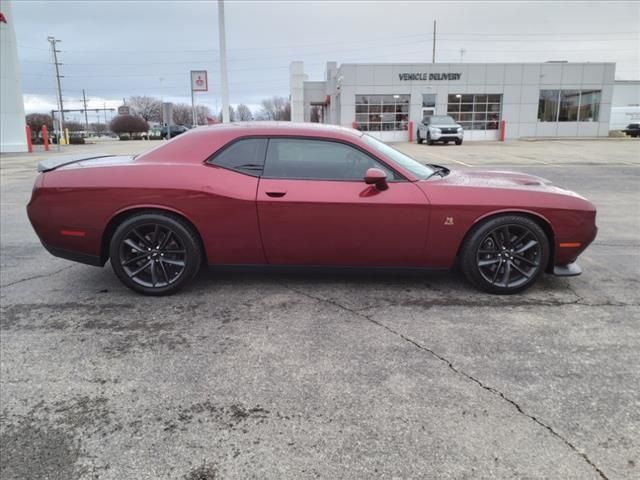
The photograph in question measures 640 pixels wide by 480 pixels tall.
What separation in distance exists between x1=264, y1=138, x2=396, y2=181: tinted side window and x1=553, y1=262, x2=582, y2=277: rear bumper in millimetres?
1618

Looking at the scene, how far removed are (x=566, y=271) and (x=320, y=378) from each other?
2569 millimetres

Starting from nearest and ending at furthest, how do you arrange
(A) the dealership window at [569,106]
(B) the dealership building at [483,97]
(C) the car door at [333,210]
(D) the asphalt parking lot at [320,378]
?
1. (D) the asphalt parking lot at [320,378]
2. (C) the car door at [333,210]
3. (B) the dealership building at [483,97]
4. (A) the dealership window at [569,106]

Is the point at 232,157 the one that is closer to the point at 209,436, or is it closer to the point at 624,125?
the point at 209,436

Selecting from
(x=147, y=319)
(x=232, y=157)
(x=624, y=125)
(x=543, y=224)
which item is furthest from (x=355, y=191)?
(x=624, y=125)

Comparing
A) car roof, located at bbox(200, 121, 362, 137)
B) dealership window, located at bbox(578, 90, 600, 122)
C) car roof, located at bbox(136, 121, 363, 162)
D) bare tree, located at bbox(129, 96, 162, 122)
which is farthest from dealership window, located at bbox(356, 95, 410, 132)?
bare tree, located at bbox(129, 96, 162, 122)

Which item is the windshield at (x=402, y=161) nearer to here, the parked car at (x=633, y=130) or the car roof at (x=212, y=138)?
the car roof at (x=212, y=138)

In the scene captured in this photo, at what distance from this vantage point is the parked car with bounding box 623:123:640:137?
38.9 metres

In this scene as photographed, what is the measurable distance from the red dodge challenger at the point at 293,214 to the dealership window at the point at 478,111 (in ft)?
116

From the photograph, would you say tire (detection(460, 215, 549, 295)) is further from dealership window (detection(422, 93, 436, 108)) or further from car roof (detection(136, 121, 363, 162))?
dealership window (detection(422, 93, 436, 108))

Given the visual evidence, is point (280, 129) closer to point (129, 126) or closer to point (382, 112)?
point (382, 112)

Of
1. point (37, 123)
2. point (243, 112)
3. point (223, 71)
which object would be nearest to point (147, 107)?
point (243, 112)

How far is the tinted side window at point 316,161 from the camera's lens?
4312mm

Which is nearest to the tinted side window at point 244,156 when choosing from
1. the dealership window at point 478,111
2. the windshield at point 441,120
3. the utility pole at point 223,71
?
the utility pole at point 223,71

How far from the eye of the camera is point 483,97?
123ft
